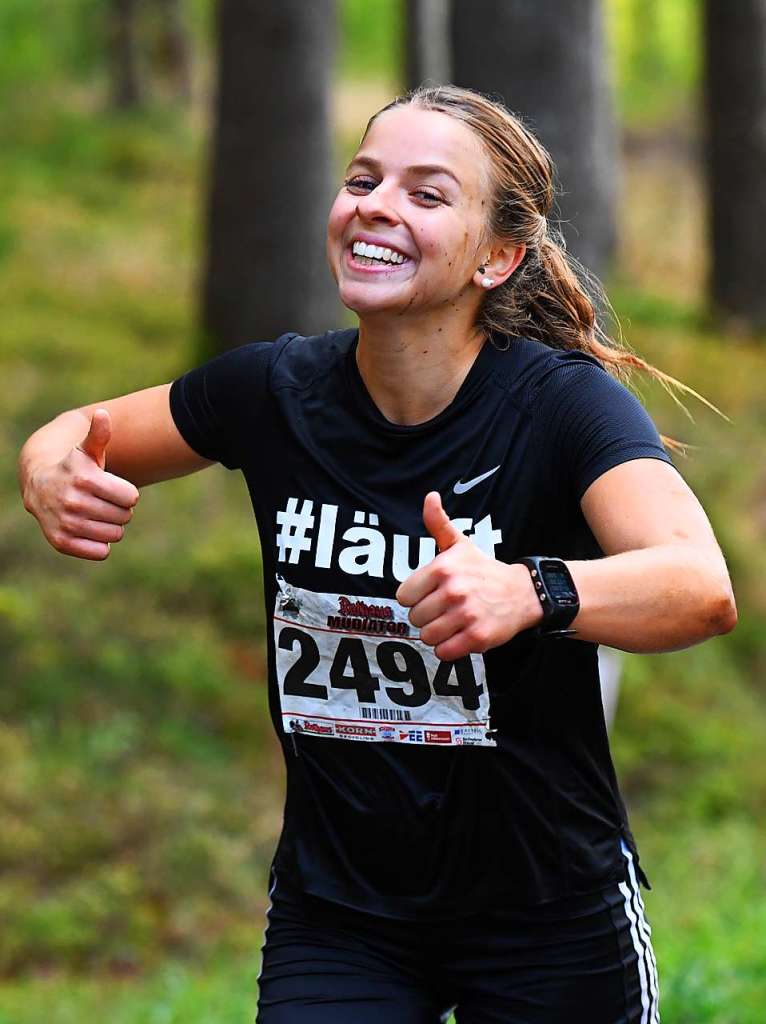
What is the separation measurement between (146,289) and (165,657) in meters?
6.08

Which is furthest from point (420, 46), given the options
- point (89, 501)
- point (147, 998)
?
point (89, 501)

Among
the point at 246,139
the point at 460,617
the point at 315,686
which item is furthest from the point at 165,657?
the point at 460,617

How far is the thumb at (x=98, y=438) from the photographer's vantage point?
2.82 meters

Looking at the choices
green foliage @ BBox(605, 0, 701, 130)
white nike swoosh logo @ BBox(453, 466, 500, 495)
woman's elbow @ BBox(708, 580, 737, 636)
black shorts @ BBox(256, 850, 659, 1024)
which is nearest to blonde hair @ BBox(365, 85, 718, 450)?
white nike swoosh logo @ BBox(453, 466, 500, 495)

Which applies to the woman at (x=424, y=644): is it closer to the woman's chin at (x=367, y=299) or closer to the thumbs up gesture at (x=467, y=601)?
the woman's chin at (x=367, y=299)

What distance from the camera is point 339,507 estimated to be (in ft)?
9.18

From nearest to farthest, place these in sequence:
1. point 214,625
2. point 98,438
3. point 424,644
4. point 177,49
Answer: point 424,644, point 98,438, point 214,625, point 177,49

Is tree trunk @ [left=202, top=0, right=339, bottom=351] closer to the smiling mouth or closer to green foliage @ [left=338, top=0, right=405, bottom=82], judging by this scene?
the smiling mouth

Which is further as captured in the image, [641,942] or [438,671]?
[641,942]

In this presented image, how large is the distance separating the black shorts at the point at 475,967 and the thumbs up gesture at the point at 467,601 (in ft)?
2.62

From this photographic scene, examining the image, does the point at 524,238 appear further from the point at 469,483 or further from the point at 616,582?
the point at 616,582

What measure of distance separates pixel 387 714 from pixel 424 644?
205 millimetres

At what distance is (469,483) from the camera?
8.94 ft

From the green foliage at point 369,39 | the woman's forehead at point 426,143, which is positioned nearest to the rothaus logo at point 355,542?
the woman's forehead at point 426,143
